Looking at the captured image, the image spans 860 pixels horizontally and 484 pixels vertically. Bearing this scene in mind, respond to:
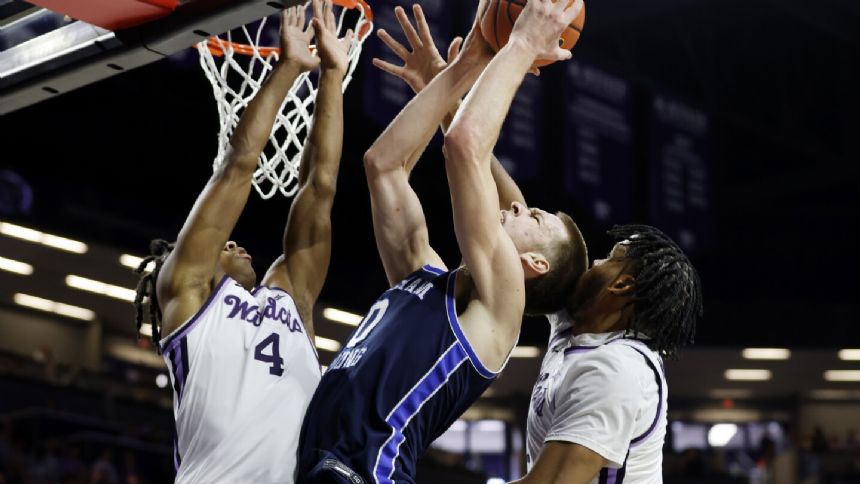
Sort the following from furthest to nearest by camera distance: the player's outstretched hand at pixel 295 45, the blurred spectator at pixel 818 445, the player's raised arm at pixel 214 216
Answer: the blurred spectator at pixel 818 445, the player's outstretched hand at pixel 295 45, the player's raised arm at pixel 214 216

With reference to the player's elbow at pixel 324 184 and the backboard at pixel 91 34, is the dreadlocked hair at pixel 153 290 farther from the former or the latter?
the backboard at pixel 91 34

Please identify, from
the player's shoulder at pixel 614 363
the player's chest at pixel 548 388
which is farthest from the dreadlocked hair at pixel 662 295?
the player's chest at pixel 548 388

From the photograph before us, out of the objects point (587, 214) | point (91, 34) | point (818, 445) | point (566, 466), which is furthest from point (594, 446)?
point (818, 445)

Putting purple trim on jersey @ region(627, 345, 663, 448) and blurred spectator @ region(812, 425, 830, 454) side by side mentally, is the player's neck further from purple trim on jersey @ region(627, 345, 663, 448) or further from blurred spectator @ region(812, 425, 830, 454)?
blurred spectator @ region(812, 425, 830, 454)

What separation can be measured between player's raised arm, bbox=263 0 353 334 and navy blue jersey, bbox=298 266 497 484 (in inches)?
31.1

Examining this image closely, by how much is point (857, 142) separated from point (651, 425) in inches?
532

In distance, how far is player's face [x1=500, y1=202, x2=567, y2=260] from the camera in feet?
10.6

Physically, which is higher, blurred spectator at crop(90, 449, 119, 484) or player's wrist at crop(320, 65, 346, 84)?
player's wrist at crop(320, 65, 346, 84)

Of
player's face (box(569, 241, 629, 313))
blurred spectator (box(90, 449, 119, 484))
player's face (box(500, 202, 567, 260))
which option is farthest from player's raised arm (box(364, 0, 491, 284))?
blurred spectator (box(90, 449, 119, 484))

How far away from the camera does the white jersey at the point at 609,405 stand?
3.08 metres

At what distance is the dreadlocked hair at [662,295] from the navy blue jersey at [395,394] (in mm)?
545

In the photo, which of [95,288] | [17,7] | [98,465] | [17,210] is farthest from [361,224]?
[17,7]

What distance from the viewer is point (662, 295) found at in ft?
11.1

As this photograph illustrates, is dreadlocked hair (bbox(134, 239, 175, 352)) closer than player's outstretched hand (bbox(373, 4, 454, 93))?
Result: Yes
